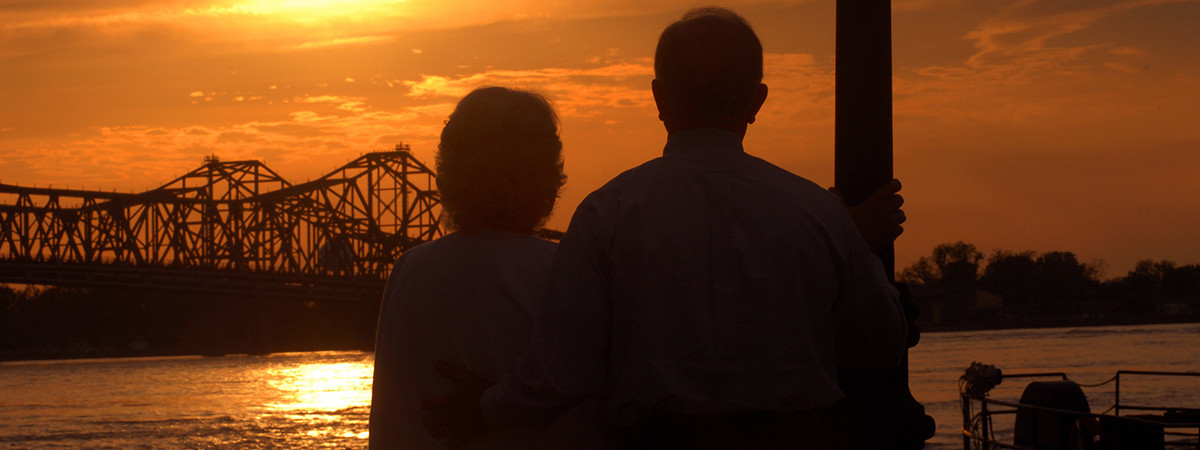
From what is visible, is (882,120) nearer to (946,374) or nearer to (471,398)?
(471,398)

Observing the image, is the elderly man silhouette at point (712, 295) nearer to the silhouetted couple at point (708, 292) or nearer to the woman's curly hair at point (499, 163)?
the silhouetted couple at point (708, 292)

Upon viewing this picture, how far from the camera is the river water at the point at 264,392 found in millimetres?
38688

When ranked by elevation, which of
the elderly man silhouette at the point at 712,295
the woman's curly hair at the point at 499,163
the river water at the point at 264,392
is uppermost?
the woman's curly hair at the point at 499,163

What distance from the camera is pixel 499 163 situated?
3.03m

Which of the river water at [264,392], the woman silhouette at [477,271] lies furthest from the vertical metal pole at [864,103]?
the river water at [264,392]

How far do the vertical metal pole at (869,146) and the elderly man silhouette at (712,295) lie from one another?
0.18 ft

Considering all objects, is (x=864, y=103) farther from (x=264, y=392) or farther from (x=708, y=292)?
Result: (x=264, y=392)

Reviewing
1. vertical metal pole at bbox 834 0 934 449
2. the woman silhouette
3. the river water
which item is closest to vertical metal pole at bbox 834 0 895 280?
vertical metal pole at bbox 834 0 934 449

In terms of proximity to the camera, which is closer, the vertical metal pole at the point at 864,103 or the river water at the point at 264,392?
the vertical metal pole at the point at 864,103

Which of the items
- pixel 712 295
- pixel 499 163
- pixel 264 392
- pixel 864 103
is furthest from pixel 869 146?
pixel 264 392

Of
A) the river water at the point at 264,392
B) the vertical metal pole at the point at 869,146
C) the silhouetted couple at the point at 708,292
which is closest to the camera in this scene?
the silhouetted couple at the point at 708,292

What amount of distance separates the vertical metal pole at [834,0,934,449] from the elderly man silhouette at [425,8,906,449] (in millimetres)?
56

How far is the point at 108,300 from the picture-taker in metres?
112

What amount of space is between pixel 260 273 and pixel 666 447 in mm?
72877
